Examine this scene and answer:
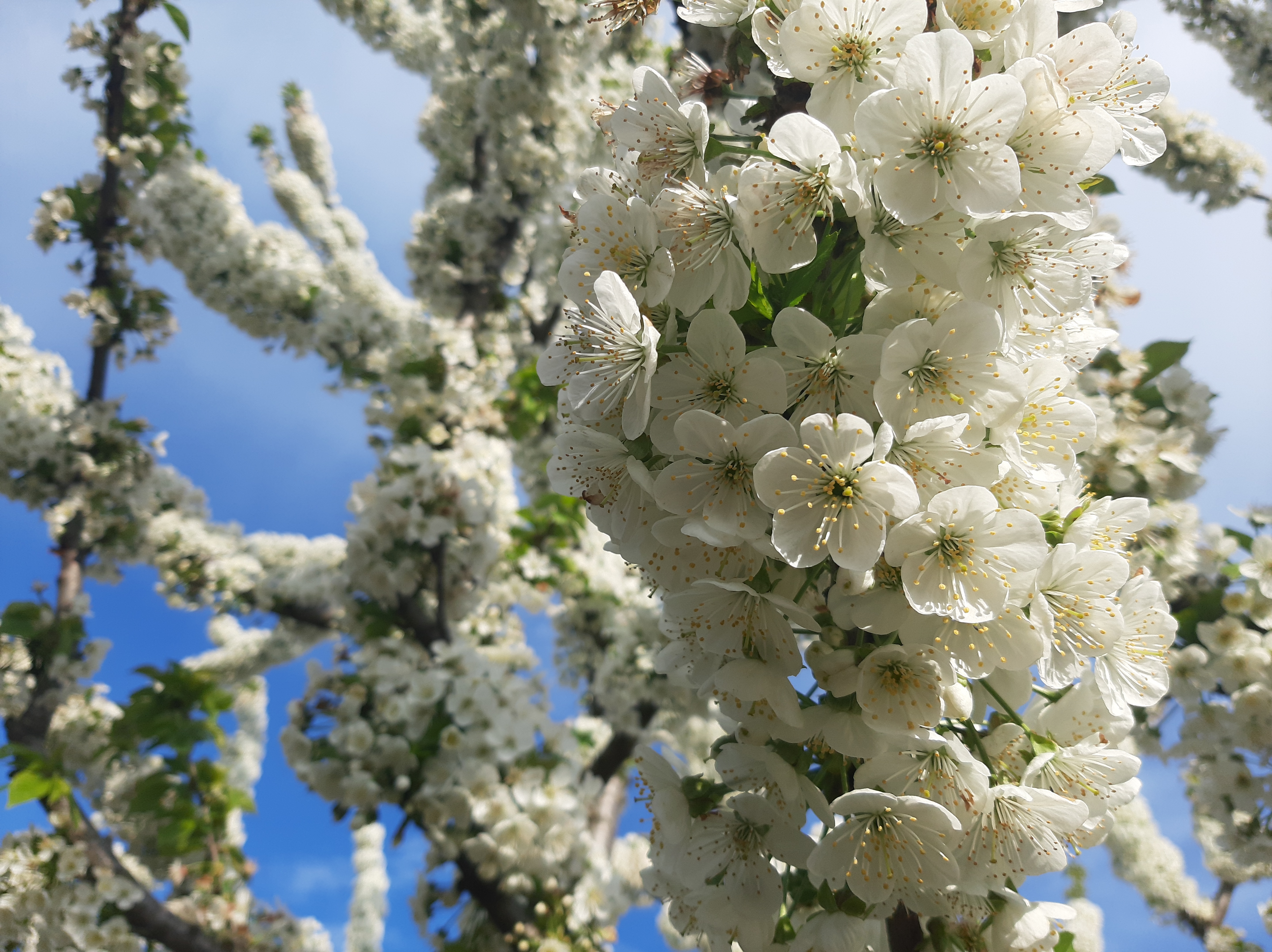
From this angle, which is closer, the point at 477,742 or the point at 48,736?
the point at 477,742

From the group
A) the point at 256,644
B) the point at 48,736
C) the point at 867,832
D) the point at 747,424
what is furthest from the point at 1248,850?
the point at 256,644

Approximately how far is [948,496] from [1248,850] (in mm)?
3174

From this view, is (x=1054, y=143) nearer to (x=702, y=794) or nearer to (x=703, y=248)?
(x=703, y=248)

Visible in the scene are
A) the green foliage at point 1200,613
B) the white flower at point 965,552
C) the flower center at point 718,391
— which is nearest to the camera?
the white flower at point 965,552

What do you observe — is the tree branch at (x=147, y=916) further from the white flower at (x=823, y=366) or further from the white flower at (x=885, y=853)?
the white flower at (x=823, y=366)

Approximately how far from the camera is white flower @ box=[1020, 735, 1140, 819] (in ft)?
4.05

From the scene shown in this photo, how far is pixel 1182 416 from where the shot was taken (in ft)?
11.0

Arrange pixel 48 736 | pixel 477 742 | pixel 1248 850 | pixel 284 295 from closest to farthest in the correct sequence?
pixel 1248 850 → pixel 477 742 → pixel 48 736 → pixel 284 295

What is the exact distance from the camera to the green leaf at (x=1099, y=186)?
50.4 inches

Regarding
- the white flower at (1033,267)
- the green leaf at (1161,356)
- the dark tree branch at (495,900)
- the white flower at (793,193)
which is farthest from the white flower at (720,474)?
the green leaf at (1161,356)

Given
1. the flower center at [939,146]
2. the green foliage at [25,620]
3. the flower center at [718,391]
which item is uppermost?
the flower center at [939,146]

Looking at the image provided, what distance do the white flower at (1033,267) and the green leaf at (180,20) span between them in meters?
5.47

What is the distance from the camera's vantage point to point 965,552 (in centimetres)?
105

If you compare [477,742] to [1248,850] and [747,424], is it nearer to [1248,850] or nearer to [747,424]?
[747,424]
